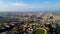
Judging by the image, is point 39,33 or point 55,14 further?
point 55,14

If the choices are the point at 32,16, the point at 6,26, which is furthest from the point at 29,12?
the point at 6,26

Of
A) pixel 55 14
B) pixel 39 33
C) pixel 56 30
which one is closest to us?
pixel 39 33

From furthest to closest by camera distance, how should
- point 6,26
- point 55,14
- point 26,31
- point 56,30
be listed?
point 55,14, point 6,26, point 56,30, point 26,31

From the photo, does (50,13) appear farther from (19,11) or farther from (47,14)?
(19,11)

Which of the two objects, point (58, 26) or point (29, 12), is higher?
point (29, 12)

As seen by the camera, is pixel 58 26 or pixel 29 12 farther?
pixel 29 12

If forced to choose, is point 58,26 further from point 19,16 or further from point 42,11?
point 19,16

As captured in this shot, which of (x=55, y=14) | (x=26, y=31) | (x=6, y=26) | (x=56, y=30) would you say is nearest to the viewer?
(x=26, y=31)

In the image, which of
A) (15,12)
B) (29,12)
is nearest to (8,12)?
(15,12)

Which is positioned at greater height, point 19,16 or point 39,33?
point 19,16

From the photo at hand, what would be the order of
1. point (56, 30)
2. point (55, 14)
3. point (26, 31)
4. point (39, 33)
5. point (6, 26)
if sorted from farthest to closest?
point (55, 14), point (6, 26), point (56, 30), point (26, 31), point (39, 33)
